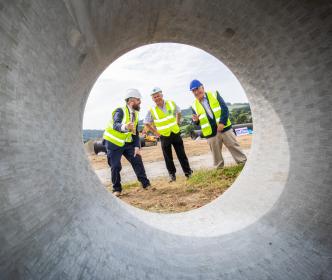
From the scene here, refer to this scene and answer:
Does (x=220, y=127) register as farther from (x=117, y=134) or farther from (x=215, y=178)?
(x=117, y=134)

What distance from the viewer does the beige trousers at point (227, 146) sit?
492 cm

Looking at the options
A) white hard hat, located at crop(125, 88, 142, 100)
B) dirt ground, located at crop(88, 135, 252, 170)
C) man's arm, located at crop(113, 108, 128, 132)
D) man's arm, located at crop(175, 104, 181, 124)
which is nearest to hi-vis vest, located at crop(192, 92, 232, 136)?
man's arm, located at crop(175, 104, 181, 124)

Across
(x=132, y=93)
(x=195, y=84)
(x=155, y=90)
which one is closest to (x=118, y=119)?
(x=132, y=93)

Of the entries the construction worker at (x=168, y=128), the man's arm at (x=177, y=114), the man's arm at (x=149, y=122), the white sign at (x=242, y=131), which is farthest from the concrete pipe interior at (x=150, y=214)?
the white sign at (x=242, y=131)

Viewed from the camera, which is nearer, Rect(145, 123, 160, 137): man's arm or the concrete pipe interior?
the concrete pipe interior

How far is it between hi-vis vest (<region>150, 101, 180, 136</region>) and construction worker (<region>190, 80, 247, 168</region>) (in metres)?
0.58

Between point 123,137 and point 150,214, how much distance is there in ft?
7.09

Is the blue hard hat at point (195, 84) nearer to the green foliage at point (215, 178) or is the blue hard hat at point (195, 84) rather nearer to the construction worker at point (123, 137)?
the construction worker at point (123, 137)

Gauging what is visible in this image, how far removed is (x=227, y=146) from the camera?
5.01m

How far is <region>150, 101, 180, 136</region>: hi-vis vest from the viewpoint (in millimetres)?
4930

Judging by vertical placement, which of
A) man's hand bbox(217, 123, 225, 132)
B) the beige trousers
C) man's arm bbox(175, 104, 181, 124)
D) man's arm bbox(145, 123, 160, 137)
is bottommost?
the beige trousers

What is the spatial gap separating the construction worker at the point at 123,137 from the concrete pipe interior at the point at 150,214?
2.07 metres

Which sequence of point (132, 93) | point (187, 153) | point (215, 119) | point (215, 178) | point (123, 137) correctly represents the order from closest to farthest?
point (123, 137) → point (215, 178) → point (132, 93) → point (215, 119) → point (187, 153)

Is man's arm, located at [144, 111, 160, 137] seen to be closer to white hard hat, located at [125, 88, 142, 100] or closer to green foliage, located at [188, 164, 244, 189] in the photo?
white hard hat, located at [125, 88, 142, 100]
